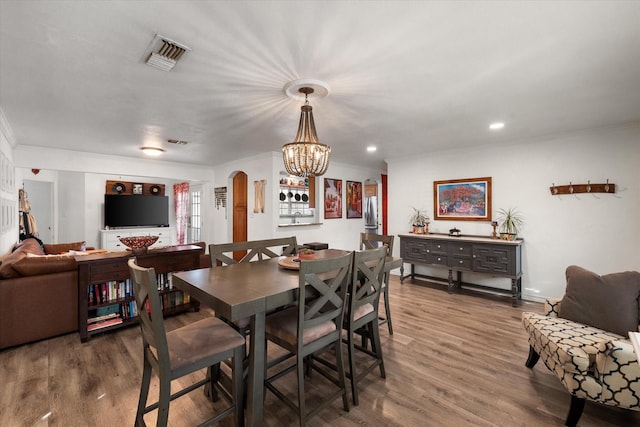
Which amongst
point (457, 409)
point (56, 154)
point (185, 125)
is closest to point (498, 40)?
point (457, 409)

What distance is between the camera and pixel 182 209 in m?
8.34

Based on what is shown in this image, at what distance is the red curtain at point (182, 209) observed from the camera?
8211mm

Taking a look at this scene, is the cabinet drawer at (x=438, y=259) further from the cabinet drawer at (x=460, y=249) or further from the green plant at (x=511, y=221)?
the green plant at (x=511, y=221)

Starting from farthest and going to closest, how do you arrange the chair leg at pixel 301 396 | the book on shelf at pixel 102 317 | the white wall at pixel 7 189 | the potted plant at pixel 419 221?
the potted plant at pixel 419 221
the white wall at pixel 7 189
the book on shelf at pixel 102 317
the chair leg at pixel 301 396

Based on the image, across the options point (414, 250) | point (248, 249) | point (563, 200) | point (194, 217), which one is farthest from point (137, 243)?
point (563, 200)

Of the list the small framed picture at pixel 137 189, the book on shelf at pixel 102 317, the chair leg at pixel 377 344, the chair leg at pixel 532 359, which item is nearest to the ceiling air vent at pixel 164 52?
the chair leg at pixel 377 344

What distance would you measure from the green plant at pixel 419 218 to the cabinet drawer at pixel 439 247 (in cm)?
54

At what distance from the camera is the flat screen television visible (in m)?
6.94

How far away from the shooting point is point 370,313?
7.37 ft

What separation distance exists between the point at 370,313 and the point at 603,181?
3.73 m

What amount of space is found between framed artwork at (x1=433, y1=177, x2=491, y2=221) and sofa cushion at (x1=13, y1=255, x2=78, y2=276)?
5193mm

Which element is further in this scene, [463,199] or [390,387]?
[463,199]

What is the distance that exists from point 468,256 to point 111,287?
4680 millimetres

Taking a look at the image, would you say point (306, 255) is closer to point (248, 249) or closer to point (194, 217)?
point (248, 249)
